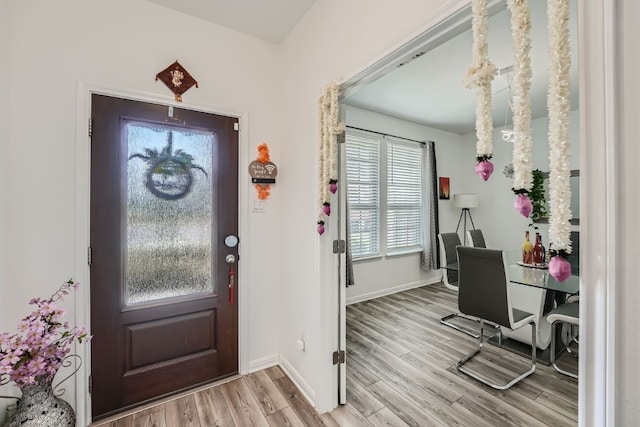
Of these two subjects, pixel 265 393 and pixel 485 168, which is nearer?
pixel 485 168

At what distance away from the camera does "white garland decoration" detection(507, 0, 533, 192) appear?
0.76 meters

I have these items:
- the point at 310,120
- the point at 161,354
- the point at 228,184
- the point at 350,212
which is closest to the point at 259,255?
the point at 228,184

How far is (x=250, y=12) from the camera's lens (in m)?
1.99

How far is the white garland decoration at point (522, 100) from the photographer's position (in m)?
0.76

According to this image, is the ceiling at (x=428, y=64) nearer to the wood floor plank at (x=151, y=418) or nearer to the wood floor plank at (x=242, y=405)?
the wood floor plank at (x=242, y=405)

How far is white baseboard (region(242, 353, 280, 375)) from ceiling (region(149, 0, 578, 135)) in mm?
2219

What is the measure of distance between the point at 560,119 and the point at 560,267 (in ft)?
1.28

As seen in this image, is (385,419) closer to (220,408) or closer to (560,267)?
(220,408)

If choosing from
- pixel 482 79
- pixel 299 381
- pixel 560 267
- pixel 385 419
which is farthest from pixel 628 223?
pixel 299 381

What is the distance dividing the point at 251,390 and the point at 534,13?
3.48 m

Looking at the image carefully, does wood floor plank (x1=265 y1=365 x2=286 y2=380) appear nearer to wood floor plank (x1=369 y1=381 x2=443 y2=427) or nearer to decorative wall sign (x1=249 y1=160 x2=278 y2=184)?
wood floor plank (x1=369 y1=381 x2=443 y2=427)

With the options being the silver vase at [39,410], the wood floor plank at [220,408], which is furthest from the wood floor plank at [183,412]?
the silver vase at [39,410]

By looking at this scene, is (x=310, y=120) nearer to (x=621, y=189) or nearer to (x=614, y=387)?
(x=621, y=189)

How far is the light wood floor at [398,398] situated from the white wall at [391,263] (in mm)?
1351
